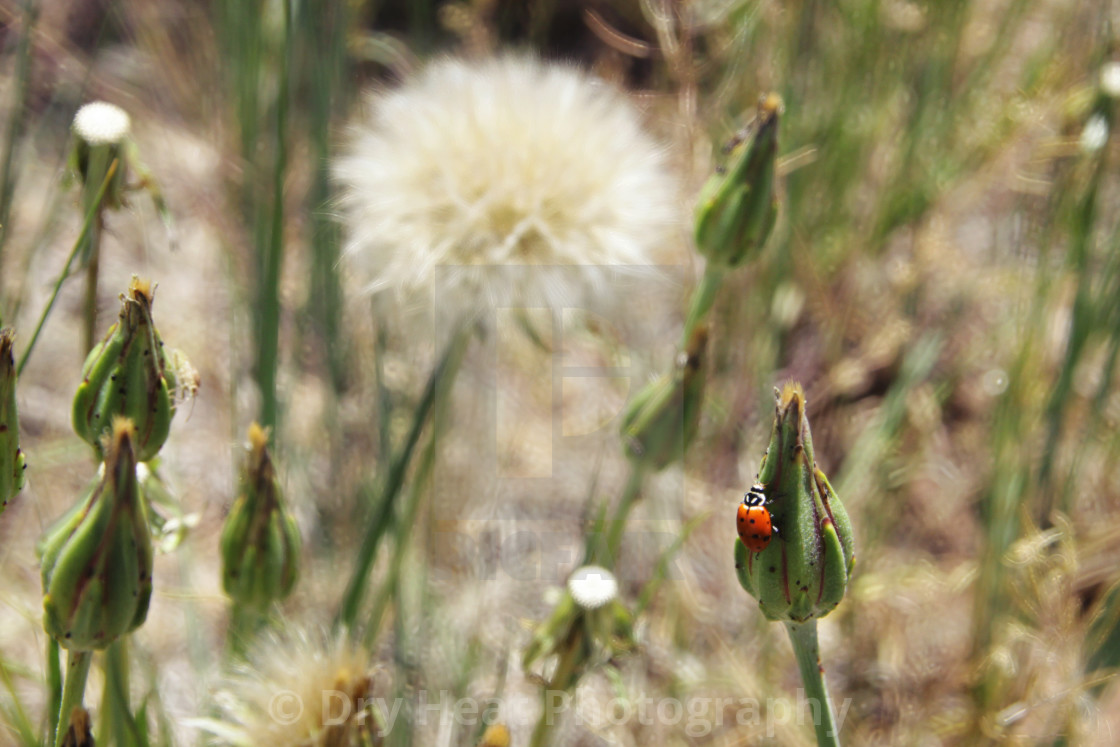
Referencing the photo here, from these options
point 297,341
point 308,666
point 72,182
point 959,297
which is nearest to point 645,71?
point 959,297

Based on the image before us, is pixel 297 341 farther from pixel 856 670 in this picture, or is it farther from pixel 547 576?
pixel 856 670

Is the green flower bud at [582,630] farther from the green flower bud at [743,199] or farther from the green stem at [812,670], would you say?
the green flower bud at [743,199]

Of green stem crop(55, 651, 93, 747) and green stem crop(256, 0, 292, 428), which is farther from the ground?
green stem crop(256, 0, 292, 428)

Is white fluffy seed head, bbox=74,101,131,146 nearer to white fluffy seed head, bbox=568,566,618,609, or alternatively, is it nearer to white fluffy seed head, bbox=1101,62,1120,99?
white fluffy seed head, bbox=568,566,618,609

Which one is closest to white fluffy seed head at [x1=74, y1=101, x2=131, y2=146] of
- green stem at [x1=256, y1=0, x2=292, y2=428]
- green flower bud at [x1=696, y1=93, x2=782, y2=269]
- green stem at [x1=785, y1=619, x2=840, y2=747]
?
green stem at [x1=256, y1=0, x2=292, y2=428]

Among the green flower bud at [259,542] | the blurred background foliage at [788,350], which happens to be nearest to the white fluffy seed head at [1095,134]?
the blurred background foliage at [788,350]

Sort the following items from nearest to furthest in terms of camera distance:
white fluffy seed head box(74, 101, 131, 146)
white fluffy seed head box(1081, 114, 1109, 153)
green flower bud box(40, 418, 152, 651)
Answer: green flower bud box(40, 418, 152, 651)
white fluffy seed head box(74, 101, 131, 146)
white fluffy seed head box(1081, 114, 1109, 153)
